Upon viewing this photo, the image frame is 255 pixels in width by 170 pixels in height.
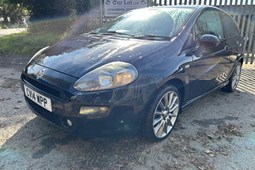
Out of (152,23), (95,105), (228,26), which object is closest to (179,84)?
(152,23)

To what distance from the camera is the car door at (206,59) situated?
3186mm

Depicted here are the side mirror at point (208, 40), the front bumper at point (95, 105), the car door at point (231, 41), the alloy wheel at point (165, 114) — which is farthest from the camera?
the car door at point (231, 41)

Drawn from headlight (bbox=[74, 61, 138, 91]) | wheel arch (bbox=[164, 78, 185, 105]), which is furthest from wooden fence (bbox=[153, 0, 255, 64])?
headlight (bbox=[74, 61, 138, 91])

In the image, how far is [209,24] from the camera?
11.9ft

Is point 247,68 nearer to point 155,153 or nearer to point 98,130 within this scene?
point 155,153

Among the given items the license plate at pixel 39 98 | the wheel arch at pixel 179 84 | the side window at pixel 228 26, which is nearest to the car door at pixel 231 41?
the side window at pixel 228 26

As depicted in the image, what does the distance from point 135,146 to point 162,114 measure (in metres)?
0.47

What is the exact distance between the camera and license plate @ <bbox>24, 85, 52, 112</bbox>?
2488 millimetres

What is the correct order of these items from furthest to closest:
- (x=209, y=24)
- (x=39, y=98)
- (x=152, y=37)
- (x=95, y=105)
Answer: (x=209, y=24)
(x=152, y=37)
(x=39, y=98)
(x=95, y=105)

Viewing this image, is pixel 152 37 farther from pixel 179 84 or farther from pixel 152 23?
pixel 179 84

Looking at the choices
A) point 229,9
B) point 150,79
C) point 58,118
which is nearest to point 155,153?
point 150,79

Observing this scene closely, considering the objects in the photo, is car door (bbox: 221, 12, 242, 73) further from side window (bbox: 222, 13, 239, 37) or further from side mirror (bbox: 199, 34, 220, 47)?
side mirror (bbox: 199, 34, 220, 47)

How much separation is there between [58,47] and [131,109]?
1377 millimetres

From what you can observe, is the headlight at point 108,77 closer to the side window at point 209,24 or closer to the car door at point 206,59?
the car door at point 206,59
